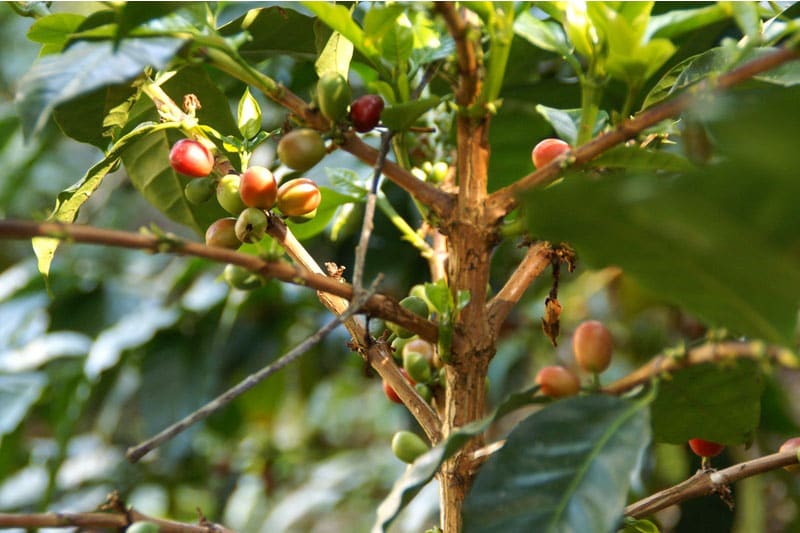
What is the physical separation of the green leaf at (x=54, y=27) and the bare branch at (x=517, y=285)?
1.00 ft

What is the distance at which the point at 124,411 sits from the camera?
5.32 feet

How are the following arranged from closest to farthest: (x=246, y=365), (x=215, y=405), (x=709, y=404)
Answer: (x=215, y=405) → (x=709, y=404) → (x=246, y=365)

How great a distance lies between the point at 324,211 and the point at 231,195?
0.23 meters

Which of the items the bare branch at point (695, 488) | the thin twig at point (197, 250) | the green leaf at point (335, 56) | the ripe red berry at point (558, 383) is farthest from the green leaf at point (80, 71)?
the bare branch at point (695, 488)

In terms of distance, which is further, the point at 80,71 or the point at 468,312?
the point at 468,312

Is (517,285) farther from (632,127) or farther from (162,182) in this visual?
(162,182)

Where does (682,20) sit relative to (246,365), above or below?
above

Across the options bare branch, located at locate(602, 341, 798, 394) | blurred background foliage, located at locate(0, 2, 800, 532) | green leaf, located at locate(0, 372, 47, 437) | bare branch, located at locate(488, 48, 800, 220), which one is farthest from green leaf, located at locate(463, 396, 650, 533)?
green leaf, located at locate(0, 372, 47, 437)

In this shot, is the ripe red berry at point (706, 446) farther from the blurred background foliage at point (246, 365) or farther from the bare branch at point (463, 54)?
the blurred background foliage at point (246, 365)

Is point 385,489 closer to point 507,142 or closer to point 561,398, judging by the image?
point 507,142

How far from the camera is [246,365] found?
1.26 metres

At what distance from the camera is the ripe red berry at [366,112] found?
0.49 m

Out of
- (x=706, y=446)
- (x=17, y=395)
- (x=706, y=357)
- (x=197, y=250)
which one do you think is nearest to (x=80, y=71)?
(x=197, y=250)

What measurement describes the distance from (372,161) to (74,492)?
1.19 metres
